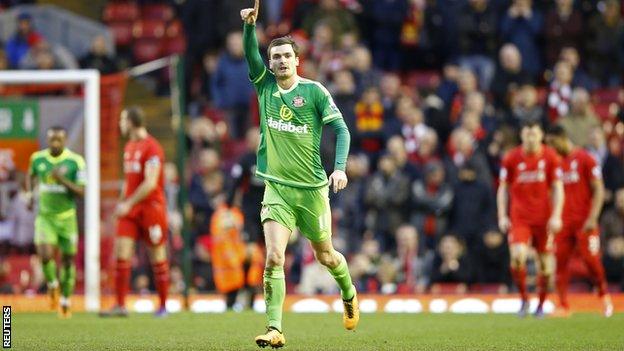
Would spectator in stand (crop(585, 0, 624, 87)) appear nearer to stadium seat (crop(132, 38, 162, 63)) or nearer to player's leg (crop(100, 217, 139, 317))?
stadium seat (crop(132, 38, 162, 63))

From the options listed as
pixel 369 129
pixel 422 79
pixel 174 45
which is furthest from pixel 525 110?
pixel 174 45

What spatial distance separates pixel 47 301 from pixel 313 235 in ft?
28.9

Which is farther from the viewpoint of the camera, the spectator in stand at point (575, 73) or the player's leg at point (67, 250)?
the spectator in stand at point (575, 73)

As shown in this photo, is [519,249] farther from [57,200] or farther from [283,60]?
[283,60]

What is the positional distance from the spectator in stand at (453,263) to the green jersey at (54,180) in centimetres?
560

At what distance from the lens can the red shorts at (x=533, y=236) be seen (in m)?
17.6

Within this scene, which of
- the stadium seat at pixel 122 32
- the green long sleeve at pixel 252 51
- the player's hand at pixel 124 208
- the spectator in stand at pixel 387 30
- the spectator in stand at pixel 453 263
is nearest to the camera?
the green long sleeve at pixel 252 51

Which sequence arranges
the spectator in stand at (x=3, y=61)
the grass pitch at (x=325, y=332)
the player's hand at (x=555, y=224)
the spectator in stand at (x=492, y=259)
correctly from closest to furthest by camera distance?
the grass pitch at (x=325, y=332) → the player's hand at (x=555, y=224) → the spectator in stand at (x=492, y=259) → the spectator in stand at (x=3, y=61)

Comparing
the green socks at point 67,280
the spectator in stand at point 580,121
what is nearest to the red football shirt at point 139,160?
the green socks at point 67,280

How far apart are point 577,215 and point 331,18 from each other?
7193 millimetres

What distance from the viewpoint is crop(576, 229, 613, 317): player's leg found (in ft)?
60.3

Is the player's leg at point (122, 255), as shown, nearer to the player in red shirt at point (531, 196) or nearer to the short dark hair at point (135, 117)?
the short dark hair at point (135, 117)

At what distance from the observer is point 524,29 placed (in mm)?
23984

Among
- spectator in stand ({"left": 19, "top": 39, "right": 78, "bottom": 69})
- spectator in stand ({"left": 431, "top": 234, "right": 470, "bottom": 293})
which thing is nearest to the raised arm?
spectator in stand ({"left": 431, "top": 234, "right": 470, "bottom": 293})
